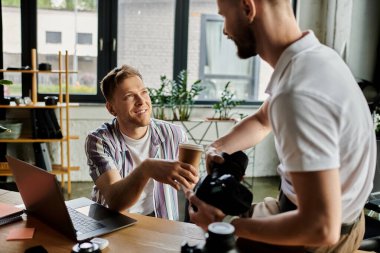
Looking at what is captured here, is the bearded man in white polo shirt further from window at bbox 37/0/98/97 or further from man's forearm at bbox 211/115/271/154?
window at bbox 37/0/98/97

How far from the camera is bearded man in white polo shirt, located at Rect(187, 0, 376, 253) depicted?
0.80 metres

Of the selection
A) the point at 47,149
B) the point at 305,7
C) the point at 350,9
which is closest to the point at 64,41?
the point at 47,149

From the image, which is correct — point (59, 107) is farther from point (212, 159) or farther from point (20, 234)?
point (212, 159)

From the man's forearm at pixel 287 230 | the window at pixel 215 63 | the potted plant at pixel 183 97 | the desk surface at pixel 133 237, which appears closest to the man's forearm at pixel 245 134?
the desk surface at pixel 133 237

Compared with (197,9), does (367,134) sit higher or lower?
lower

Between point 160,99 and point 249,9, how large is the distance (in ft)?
11.4

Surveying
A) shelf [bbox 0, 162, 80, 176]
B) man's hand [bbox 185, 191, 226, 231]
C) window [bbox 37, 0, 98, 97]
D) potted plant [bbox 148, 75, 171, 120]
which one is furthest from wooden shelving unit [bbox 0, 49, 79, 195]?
man's hand [bbox 185, 191, 226, 231]

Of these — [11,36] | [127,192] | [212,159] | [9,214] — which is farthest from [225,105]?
[212,159]

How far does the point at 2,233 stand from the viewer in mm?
1364

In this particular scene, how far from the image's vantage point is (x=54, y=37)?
4.48 metres

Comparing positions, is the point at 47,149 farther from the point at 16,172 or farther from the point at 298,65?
A: the point at 298,65

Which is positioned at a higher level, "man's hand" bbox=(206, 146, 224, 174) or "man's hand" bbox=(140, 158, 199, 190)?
"man's hand" bbox=(206, 146, 224, 174)

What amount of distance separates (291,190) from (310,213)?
0.19 metres

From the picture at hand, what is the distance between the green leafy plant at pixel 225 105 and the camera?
15.0ft
